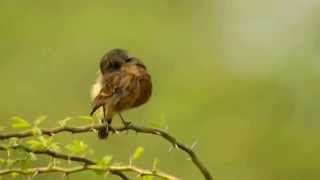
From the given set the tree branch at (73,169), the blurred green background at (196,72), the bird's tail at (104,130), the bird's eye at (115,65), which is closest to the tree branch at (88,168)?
the tree branch at (73,169)

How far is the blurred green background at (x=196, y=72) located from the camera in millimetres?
11516

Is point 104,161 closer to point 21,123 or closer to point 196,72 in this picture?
point 21,123

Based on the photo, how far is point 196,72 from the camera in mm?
15195

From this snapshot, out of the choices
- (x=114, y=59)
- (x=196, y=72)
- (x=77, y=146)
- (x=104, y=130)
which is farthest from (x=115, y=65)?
(x=196, y=72)

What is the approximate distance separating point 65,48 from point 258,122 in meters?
2.22

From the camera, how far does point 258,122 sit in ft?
43.2

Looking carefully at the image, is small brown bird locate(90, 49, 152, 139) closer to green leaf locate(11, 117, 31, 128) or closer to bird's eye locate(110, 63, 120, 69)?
bird's eye locate(110, 63, 120, 69)

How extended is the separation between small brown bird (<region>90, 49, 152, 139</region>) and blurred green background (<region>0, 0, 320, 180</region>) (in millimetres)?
5097

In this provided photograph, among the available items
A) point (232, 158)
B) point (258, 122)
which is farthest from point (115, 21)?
point (232, 158)

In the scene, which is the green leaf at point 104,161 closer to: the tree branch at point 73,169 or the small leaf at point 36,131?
the tree branch at point 73,169

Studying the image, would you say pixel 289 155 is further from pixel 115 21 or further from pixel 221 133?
pixel 115 21

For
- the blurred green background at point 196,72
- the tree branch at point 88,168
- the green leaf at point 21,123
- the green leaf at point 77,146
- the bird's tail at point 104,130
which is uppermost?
the blurred green background at point 196,72

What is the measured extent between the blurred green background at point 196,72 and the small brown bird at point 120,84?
16.7 ft

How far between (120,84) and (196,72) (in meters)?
11.0
